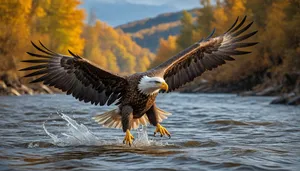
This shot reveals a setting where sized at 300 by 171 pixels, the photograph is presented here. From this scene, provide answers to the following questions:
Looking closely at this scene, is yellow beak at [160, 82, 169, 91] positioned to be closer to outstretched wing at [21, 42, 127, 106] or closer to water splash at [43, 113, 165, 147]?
outstretched wing at [21, 42, 127, 106]

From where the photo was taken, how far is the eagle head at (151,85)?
6.29 metres

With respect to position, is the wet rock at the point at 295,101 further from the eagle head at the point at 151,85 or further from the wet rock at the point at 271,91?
the eagle head at the point at 151,85

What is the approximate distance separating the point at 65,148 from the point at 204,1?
156 feet

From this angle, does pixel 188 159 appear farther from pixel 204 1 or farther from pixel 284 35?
pixel 204 1

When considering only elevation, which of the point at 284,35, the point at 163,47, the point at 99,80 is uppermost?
the point at 163,47

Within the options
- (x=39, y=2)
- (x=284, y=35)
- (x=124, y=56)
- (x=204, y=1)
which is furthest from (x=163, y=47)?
(x=124, y=56)

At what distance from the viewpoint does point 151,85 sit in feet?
20.8

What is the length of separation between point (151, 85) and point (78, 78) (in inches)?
50.2

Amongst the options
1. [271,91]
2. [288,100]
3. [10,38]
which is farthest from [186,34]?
[288,100]

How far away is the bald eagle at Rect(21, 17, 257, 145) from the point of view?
6.61 meters

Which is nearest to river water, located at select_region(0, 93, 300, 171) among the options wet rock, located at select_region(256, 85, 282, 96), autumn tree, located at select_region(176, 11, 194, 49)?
A: wet rock, located at select_region(256, 85, 282, 96)

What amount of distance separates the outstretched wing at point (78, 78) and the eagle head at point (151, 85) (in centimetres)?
41

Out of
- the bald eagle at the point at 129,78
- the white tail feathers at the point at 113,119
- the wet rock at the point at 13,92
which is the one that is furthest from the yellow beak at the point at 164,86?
the wet rock at the point at 13,92

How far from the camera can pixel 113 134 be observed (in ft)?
26.9
